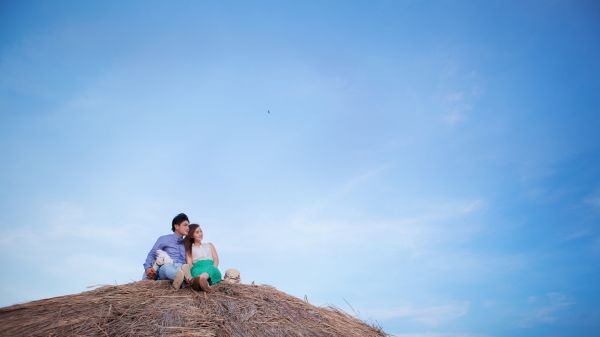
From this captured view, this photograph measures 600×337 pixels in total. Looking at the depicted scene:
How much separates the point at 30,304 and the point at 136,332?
2229 millimetres

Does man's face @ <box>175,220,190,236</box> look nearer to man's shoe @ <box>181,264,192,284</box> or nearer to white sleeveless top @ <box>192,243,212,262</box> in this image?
white sleeveless top @ <box>192,243,212,262</box>

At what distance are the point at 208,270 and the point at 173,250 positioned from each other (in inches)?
57.8

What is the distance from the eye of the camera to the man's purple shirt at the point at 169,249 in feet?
24.8

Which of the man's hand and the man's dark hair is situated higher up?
the man's dark hair

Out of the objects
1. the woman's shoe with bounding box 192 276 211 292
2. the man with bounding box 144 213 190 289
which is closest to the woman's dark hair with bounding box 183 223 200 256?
the man with bounding box 144 213 190 289

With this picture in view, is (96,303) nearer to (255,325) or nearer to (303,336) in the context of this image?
(255,325)

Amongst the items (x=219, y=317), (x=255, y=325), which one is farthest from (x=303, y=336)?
(x=219, y=317)

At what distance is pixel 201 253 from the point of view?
716 centimetres

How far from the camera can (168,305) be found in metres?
5.67

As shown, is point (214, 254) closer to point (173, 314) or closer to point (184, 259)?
point (184, 259)

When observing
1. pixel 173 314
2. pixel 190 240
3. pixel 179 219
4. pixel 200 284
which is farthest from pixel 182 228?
pixel 173 314

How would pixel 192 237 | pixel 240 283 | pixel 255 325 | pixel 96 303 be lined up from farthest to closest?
1. pixel 192 237
2. pixel 240 283
3. pixel 96 303
4. pixel 255 325

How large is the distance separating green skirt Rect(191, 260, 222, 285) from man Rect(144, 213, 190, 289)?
0.47 ft

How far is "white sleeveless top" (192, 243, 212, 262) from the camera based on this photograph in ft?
23.4
